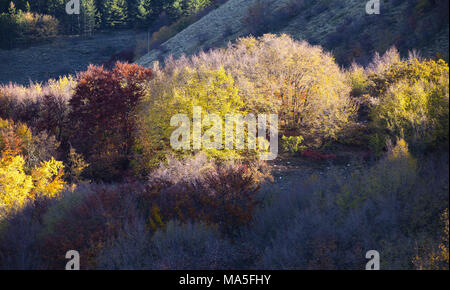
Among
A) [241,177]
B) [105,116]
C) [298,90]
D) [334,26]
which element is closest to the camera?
[241,177]

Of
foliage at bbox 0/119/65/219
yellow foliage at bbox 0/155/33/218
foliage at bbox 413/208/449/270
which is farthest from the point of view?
yellow foliage at bbox 0/155/33/218

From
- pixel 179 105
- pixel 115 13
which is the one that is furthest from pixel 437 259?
pixel 115 13

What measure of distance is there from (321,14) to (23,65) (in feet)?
114

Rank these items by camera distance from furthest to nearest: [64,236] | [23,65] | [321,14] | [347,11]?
1. [23,65]
2. [321,14]
3. [347,11]
4. [64,236]

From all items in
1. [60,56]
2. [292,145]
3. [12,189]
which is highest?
[60,56]

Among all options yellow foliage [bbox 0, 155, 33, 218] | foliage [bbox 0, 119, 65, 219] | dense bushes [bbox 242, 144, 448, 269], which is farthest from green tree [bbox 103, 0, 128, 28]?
dense bushes [bbox 242, 144, 448, 269]

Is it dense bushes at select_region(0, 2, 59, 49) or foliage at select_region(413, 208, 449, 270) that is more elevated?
dense bushes at select_region(0, 2, 59, 49)

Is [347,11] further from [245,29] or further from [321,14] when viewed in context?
[245,29]

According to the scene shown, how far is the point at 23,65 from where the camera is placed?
43656 mm

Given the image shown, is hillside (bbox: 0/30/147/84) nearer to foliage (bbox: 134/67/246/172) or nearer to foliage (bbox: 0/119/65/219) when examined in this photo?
foliage (bbox: 134/67/246/172)

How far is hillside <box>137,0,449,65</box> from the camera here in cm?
1869

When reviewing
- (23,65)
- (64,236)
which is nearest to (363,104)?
(64,236)

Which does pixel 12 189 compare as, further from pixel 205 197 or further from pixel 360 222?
pixel 360 222

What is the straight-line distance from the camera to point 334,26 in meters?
27.4
